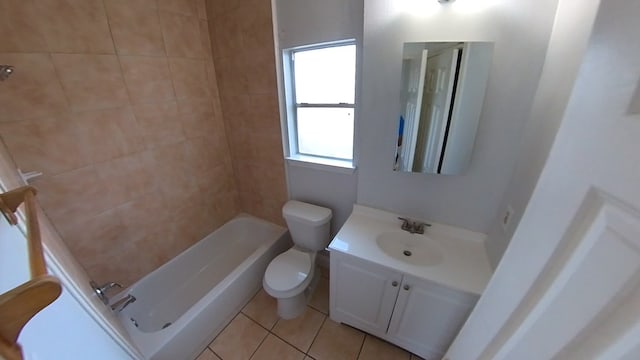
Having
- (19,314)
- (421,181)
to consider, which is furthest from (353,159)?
(19,314)

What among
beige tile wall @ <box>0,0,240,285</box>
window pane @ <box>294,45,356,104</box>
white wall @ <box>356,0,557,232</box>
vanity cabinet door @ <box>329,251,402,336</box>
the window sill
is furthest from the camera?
the window sill

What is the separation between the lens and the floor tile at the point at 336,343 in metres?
1.39

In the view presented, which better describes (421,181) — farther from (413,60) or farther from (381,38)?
(381,38)

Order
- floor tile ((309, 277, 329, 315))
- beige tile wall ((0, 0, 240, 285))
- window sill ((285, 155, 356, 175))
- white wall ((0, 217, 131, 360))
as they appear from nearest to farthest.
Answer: white wall ((0, 217, 131, 360)) → beige tile wall ((0, 0, 240, 285)) → window sill ((285, 155, 356, 175)) → floor tile ((309, 277, 329, 315))

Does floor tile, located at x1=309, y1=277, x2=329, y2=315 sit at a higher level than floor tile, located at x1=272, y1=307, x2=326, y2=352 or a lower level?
higher

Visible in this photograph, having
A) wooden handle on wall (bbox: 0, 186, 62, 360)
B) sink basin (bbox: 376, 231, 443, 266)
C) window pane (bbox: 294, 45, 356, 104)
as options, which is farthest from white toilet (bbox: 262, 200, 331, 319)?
wooden handle on wall (bbox: 0, 186, 62, 360)

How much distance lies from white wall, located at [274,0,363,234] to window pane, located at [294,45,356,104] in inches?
4.9

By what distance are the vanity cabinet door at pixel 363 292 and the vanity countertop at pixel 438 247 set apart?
58 mm

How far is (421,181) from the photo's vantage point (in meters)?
1.37

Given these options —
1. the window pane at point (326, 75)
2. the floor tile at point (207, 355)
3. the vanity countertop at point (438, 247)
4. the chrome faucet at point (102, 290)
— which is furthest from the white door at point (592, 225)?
the chrome faucet at point (102, 290)

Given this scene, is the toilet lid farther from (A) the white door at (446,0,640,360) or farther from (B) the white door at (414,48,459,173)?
(A) the white door at (446,0,640,360)

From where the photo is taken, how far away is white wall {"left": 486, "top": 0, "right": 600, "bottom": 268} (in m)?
0.72

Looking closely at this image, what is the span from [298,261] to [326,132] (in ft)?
3.33

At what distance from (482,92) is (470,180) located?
0.46 metres
